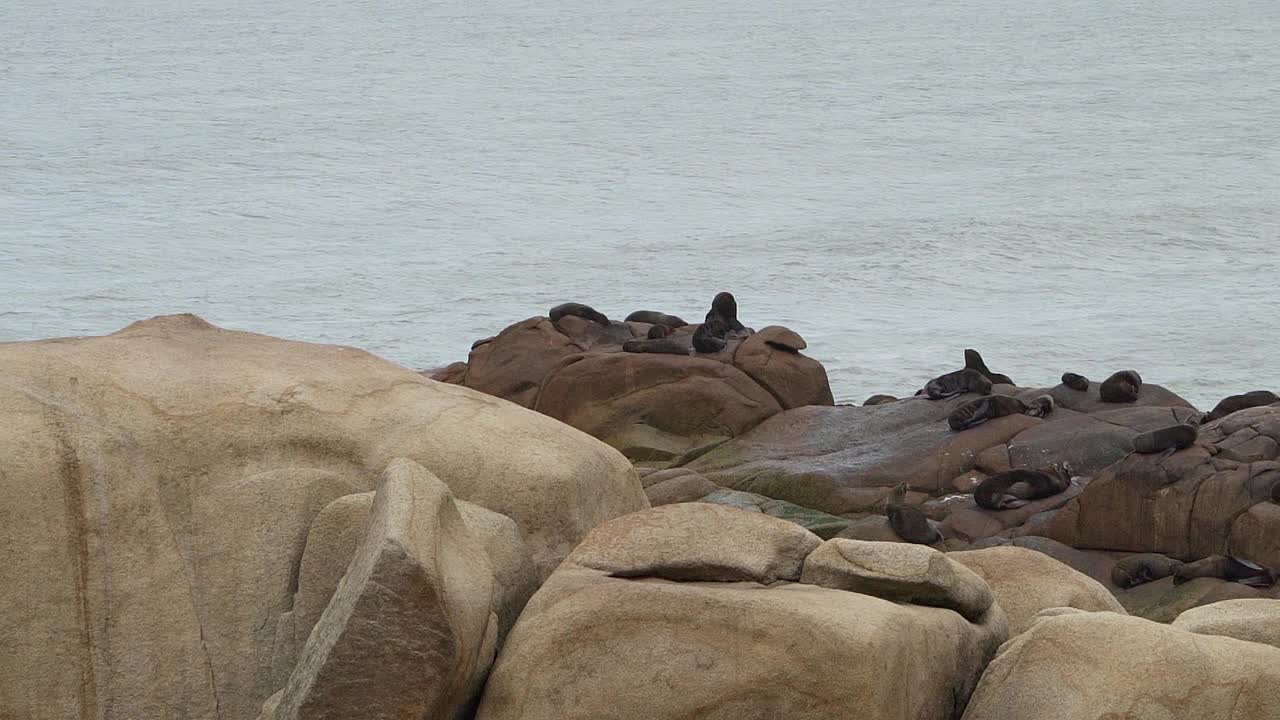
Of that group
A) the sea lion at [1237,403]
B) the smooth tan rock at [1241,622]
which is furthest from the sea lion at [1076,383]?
the smooth tan rock at [1241,622]

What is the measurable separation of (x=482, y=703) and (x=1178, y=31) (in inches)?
2386

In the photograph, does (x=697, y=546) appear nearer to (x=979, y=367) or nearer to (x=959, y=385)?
(x=959, y=385)

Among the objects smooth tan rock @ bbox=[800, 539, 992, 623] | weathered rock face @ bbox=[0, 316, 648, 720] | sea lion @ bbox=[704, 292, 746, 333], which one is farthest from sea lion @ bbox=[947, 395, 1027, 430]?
smooth tan rock @ bbox=[800, 539, 992, 623]

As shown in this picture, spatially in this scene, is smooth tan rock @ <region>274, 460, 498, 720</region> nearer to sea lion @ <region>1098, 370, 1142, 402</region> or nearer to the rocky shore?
Result: the rocky shore

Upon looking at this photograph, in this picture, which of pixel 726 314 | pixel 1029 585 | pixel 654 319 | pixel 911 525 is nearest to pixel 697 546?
pixel 1029 585

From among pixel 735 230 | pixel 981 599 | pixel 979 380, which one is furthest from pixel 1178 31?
pixel 981 599

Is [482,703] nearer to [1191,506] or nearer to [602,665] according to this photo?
[602,665]

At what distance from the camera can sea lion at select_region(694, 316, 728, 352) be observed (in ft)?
62.2

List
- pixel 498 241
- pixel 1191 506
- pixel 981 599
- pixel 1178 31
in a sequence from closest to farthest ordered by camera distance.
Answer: pixel 981 599
pixel 1191 506
pixel 498 241
pixel 1178 31

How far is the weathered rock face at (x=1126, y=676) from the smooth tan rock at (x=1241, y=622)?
0.50 m

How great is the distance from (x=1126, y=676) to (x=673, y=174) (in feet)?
127

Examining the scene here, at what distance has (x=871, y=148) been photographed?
4703 cm

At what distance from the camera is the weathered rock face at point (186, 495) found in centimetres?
612

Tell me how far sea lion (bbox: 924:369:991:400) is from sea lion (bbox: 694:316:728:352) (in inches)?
91.9
